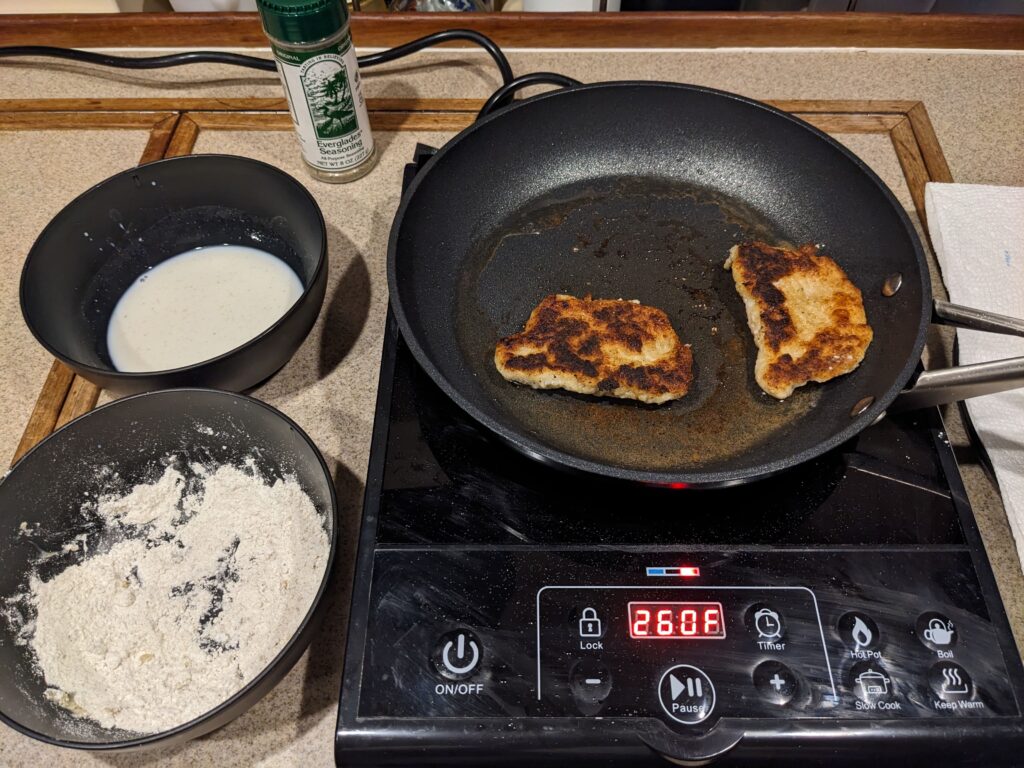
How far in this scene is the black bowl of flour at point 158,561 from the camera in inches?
24.1

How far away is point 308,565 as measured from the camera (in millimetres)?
670

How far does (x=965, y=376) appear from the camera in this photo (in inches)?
25.6

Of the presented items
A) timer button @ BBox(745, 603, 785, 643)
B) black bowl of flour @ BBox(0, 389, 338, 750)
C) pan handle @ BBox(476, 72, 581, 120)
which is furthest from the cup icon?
pan handle @ BBox(476, 72, 581, 120)

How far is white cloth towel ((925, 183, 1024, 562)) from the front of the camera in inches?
30.1

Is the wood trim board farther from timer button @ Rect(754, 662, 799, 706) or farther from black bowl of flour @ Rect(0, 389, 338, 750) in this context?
Result: timer button @ Rect(754, 662, 799, 706)

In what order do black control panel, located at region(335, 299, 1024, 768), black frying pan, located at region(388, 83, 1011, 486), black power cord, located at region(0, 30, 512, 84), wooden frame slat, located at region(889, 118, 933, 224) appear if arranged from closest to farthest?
black control panel, located at region(335, 299, 1024, 768) < black frying pan, located at region(388, 83, 1011, 486) < wooden frame slat, located at region(889, 118, 933, 224) < black power cord, located at region(0, 30, 512, 84)

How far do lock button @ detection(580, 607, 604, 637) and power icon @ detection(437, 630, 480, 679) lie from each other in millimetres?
93

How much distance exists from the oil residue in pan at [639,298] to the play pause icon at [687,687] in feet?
0.68

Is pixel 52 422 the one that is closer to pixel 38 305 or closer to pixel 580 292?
pixel 38 305

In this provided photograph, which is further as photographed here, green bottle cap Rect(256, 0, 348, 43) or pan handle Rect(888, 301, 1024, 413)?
green bottle cap Rect(256, 0, 348, 43)

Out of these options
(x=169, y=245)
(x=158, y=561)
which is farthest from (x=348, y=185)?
(x=158, y=561)

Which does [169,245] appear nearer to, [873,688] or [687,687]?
[687,687]

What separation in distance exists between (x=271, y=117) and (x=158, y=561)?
739 mm

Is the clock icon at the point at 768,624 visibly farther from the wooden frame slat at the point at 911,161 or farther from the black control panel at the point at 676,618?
the wooden frame slat at the point at 911,161
